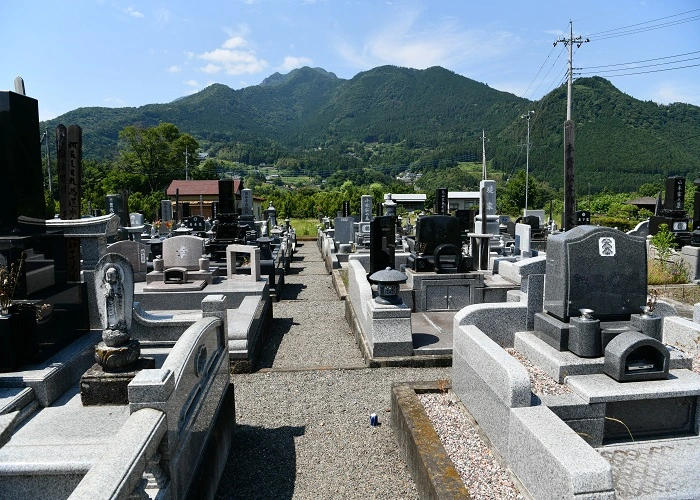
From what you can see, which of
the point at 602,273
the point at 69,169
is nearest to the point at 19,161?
the point at 69,169

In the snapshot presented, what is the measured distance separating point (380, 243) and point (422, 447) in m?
6.66

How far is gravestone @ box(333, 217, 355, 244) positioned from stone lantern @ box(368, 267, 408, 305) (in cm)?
1268

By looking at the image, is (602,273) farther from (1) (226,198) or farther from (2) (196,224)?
(2) (196,224)

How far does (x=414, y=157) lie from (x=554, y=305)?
570ft

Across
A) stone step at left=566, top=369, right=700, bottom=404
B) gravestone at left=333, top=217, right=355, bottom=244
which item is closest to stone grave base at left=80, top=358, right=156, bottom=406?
stone step at left=566, top=369, right=700, bottom=404

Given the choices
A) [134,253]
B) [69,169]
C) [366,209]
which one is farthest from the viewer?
[366,209]

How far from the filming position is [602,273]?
17.9 feet

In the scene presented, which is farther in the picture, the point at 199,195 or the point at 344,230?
the point at 199,195

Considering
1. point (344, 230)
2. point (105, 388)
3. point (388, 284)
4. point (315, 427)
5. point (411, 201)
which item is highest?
point (411, 201)

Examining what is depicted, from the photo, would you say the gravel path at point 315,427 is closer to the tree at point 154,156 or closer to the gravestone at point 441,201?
the gravestone at point 441,201

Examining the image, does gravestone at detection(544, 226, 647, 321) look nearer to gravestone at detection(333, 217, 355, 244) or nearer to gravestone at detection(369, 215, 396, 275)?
gravestone at detection(369, 215, 396, 275)

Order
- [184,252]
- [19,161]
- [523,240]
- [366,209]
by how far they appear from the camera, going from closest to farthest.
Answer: [19,161] → [184,252] → [523,240] → [366,209]

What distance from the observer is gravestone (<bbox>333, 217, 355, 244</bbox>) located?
2064 cm

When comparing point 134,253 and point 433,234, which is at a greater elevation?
point 433,234
